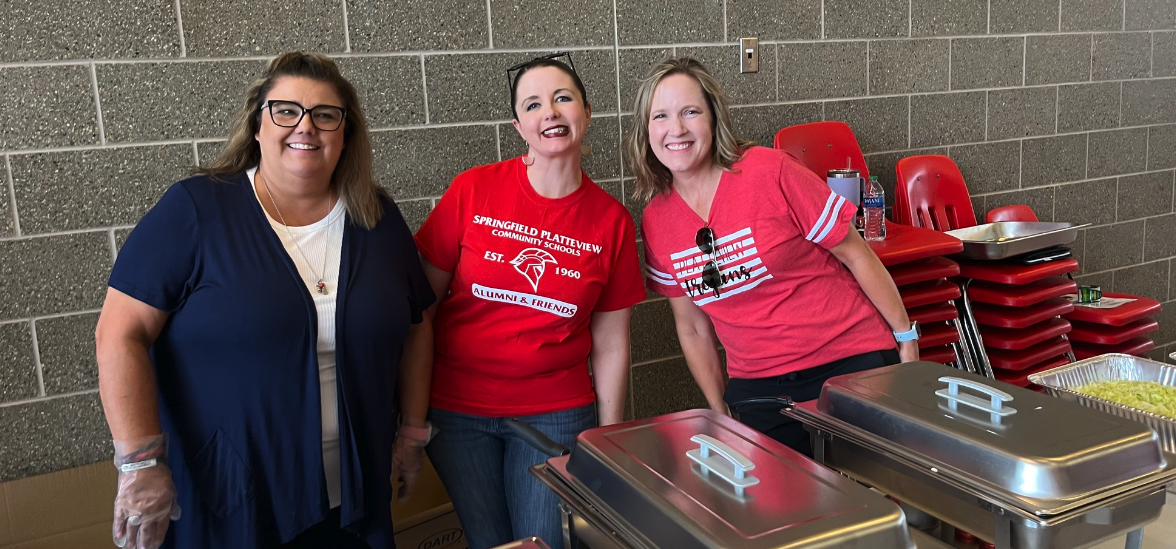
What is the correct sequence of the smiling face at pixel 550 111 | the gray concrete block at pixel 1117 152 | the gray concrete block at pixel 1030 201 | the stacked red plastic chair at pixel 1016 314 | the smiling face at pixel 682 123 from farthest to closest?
the gray concrete block at pixel 1117 152 → the gray concrete block at pixel 1030 201 → the stacked red plastic chair at pixel 1016 314 → the smiling face at pixel 682 123 → the smiling face at pixel 550 111

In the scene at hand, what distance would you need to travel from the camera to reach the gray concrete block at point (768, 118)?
119 inches

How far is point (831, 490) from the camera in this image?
104 centimetres

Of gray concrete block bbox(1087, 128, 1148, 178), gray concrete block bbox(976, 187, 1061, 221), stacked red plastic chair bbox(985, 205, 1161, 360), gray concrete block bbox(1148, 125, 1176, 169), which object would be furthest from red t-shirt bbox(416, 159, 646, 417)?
gray concrete block bbox(1148, 125, 1176, 169)

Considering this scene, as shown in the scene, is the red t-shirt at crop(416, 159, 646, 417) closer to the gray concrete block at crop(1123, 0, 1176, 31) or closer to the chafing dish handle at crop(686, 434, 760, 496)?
the chafing dish handle at crop(686, 434, 760, 496)

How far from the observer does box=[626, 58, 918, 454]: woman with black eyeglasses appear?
74.0 inches

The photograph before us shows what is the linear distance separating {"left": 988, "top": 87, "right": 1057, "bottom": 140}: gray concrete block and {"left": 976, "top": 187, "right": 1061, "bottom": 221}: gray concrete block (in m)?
0.25

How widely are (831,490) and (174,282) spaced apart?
1087 millimetres

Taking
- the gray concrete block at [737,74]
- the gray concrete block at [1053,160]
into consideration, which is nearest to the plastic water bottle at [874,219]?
the gray concrete block at [737,74]

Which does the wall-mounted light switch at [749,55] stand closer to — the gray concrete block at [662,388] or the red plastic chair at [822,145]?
the red plastic chair at [822,145]

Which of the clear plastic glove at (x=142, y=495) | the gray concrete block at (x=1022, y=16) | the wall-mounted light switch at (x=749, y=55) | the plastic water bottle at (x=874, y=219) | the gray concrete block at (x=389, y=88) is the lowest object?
the clear plastic glove at (x=142, y=495)

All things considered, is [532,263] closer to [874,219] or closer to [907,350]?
[907,350]

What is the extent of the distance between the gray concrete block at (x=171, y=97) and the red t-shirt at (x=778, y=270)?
1174mm

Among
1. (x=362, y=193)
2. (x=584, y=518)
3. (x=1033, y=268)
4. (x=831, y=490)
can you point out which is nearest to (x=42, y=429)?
(x=362, y=193)

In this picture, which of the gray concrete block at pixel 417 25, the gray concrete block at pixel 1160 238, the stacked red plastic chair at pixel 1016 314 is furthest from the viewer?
the gray concrete block at pixel 1160 238
